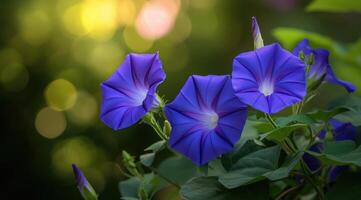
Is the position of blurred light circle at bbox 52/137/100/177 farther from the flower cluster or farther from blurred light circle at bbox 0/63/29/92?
the flower cluster

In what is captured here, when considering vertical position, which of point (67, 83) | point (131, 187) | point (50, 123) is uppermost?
point (131, 187)

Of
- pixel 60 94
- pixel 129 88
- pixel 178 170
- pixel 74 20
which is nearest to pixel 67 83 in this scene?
pixel 60 94

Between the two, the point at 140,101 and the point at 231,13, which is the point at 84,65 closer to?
the point at 231,13

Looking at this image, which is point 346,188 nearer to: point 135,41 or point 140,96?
point 140,96

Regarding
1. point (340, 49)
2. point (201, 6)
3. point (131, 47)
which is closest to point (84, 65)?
point (131, 47)

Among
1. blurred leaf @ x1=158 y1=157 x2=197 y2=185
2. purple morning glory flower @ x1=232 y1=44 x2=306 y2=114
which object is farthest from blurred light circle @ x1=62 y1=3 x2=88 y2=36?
purple morning glory flower @ x1=232 y1=44 x2=306 y2=114

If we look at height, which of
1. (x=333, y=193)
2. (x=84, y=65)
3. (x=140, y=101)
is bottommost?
(x=84, y=65)
